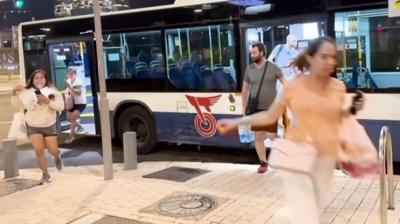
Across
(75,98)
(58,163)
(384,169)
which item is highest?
(75,98)

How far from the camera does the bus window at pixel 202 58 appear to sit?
28.6 ft

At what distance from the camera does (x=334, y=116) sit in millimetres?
3672

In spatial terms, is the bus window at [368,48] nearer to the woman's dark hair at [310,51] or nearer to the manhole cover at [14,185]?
the woman's dark hair at [310,51]

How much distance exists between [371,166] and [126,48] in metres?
7.20

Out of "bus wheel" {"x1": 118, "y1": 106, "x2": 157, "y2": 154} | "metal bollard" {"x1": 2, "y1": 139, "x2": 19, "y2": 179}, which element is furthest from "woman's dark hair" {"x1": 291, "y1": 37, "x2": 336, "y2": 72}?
"bus wheel" {"x1": 118, "y1": 106, "x2": 157, "y2": 154}

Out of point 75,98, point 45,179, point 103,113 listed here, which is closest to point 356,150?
point 103,113

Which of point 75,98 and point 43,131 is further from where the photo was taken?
point 75,98

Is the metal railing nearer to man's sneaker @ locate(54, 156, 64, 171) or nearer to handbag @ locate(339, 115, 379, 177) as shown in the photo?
Result: handbag @ locate(339, 115, 379, 177)

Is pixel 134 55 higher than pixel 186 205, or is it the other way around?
pixel 134 55

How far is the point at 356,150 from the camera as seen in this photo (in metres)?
3.75

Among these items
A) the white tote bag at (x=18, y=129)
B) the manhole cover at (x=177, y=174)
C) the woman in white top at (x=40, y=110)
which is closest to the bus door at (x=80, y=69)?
the white tote bag at (x=18, y=129)

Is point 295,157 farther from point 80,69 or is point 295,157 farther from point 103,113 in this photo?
point 80,69

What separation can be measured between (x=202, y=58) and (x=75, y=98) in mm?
3545

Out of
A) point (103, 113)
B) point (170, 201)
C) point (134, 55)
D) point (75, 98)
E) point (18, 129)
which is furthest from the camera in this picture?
point (75, 98)
